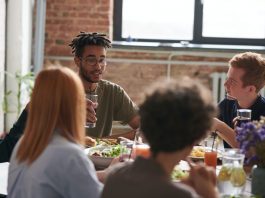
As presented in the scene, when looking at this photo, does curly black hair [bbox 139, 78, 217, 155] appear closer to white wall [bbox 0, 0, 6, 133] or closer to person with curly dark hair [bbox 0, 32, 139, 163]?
person with curly dark hair [bbox 0, 32, 139, 163]

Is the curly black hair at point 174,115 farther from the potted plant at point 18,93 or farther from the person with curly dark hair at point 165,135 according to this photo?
the potted plant at point 18,93

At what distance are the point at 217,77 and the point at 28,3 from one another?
1802 millimetres

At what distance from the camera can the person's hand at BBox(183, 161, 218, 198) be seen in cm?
147

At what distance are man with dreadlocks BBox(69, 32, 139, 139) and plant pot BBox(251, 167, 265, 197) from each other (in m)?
1.08

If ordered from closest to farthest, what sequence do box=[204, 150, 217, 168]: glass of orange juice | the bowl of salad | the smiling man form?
box=[204, 150, 217, 168]: glass of orange juice → the bowl of salad → the smiling man

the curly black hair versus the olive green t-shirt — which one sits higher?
the curly black hair

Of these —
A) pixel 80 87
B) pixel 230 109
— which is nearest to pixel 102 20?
pixel 230 109

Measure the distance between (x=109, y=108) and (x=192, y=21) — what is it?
2415 mm

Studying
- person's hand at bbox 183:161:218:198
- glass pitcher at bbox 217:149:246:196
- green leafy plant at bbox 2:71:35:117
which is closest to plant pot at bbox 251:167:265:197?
glass pitcher at bbox 217:149:246:196

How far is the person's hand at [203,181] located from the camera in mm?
1467

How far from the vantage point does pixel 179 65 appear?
202 inches

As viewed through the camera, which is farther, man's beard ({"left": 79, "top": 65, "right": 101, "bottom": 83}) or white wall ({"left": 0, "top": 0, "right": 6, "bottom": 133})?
white wall ({"left": 0, "top": 0, "right": 6, "bottom": 133})

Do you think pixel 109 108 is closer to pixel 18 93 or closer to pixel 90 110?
pixel 90 110

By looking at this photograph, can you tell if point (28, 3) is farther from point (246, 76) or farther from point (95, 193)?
point (95, 193)
